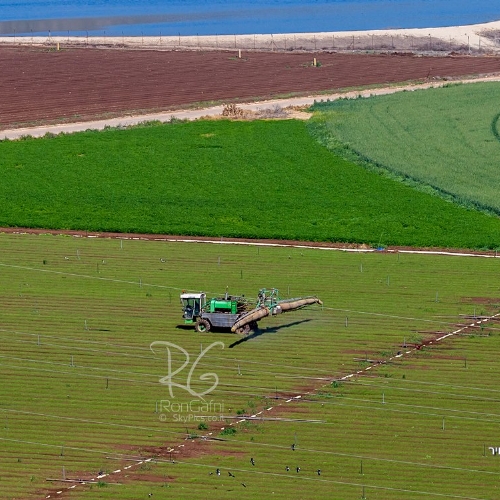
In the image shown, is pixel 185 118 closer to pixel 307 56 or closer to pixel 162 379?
pixel 307 56

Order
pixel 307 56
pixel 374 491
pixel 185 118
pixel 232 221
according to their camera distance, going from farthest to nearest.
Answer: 1. pixel 307 56
2. pixel 185 118
3. pixel 232 221
4. pixel 374 491

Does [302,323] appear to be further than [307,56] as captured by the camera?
No

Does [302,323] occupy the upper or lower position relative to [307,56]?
lower

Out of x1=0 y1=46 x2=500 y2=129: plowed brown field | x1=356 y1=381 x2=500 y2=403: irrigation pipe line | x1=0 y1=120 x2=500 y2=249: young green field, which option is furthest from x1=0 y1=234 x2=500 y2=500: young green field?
x1=0 y1=46 x2=500 y2=129: plowed brown field

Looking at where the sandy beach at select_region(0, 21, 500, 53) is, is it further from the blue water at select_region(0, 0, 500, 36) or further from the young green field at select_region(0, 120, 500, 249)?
the young green field at select_region(0, 120, 500, 249)

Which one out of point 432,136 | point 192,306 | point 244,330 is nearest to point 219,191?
point 432,136

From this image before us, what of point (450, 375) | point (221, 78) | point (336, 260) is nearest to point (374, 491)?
point (450, 375)

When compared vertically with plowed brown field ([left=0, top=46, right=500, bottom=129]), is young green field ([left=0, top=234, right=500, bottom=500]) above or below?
below
